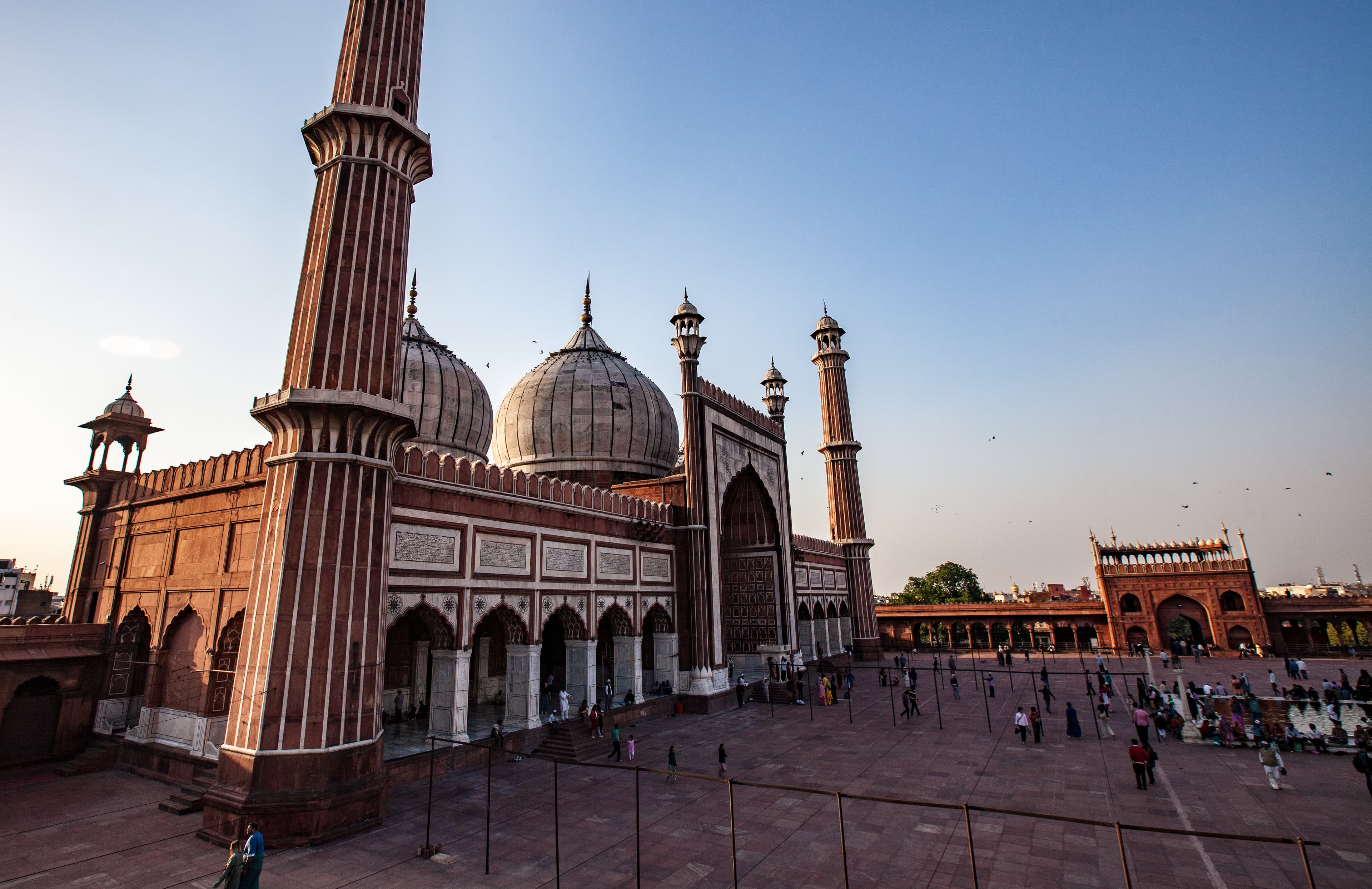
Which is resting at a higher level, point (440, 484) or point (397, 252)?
point (397, 252)

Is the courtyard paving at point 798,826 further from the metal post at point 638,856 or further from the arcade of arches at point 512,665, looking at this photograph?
the arcade of arches at point 512,665

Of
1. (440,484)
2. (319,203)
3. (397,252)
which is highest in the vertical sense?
(319,203)

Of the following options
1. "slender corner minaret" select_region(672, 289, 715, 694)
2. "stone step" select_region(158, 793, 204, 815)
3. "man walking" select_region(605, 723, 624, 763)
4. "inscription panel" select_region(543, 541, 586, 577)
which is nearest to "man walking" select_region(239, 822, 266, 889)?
"stone step" select_region(158, 793, 204, 815)

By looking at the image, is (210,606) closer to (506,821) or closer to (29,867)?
(29,867)

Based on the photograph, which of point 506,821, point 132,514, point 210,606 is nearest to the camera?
point 506,821

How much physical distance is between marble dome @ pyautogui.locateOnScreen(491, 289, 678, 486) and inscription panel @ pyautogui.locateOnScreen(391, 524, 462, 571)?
38.0 feet

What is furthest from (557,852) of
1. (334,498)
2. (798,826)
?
(334,498)

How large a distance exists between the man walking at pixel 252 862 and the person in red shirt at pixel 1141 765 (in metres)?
12.9

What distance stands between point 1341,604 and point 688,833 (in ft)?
142

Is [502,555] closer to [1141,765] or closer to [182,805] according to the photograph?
[182,805]

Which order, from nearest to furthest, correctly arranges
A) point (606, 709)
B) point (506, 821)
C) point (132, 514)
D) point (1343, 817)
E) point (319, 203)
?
point (1343, 817) < point (506, 821) < point (319, 203) < point (132, 514) < point (606, 709)

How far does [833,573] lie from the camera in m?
35.2

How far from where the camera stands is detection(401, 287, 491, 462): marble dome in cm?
2195

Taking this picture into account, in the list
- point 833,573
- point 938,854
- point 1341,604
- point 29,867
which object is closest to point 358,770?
point 29,867
